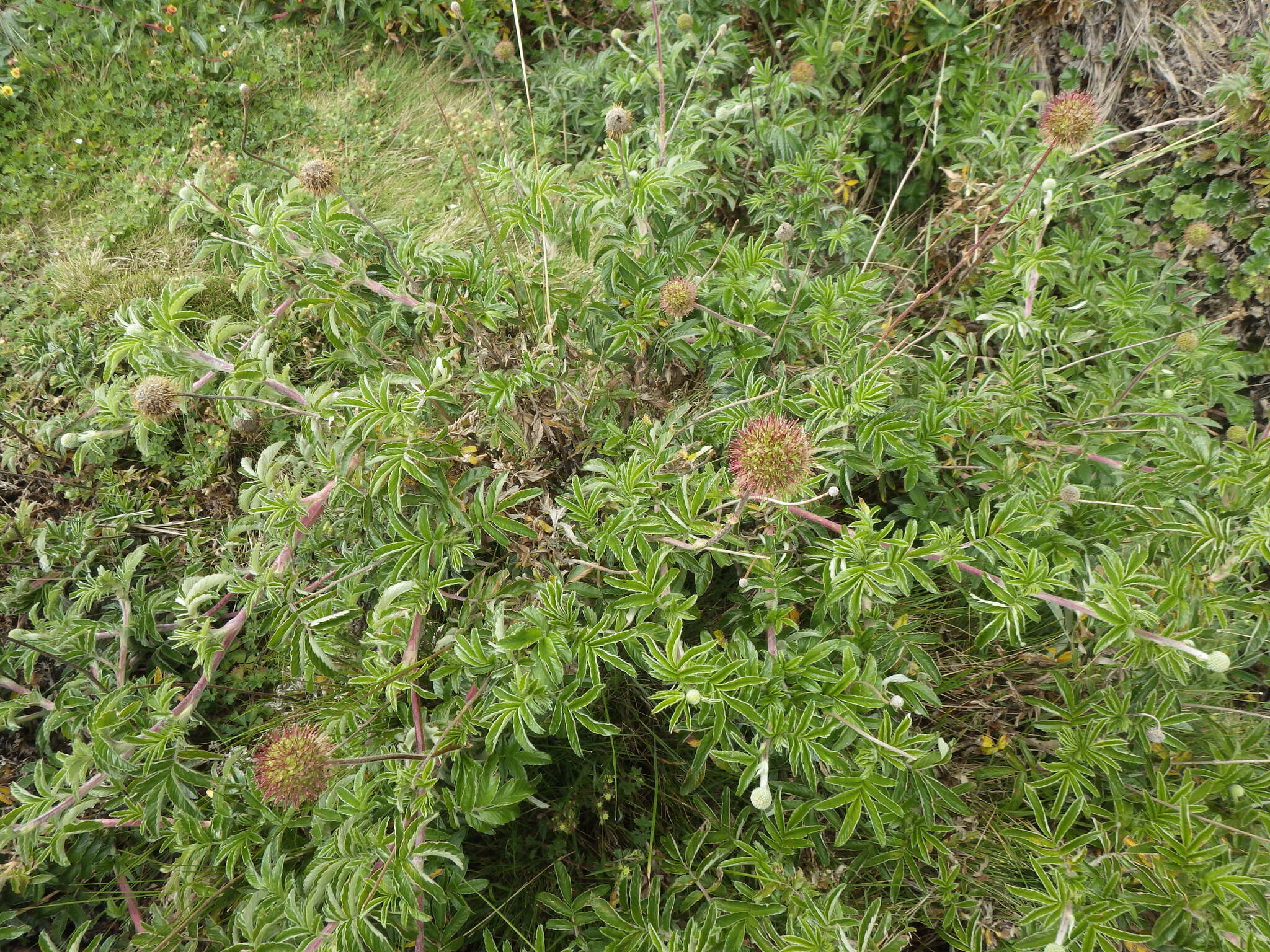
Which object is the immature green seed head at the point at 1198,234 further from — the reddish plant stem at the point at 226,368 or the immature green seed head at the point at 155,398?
the immature green seed head at the point at 155,398

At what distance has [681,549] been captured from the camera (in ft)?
7.16

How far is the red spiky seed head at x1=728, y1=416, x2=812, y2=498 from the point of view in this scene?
2100 mm

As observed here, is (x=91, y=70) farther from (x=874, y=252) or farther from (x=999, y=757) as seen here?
(x=999, y=757)

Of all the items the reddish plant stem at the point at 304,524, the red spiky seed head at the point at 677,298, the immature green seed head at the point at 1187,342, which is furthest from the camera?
the immature green seed head at the point at 1187,342

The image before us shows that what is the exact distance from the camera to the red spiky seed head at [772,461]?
2.10m

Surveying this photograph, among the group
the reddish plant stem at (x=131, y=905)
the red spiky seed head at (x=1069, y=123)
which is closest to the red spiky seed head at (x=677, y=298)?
the red spiky seed head at (x=1069, y=123)

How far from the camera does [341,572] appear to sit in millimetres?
2455

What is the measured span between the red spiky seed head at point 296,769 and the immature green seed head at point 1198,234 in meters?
3.99

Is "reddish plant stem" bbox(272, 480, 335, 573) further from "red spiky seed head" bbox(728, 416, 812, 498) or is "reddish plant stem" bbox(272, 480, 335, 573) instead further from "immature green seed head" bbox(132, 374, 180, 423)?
"red spiky seed head" bbox(728, 416, 812, 498)

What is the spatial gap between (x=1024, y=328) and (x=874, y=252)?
1191mm

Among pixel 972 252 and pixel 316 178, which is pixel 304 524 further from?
pixel 972 252

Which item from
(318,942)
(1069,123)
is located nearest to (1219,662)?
(1069,123)

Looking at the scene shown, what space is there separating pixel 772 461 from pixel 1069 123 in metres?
1.83

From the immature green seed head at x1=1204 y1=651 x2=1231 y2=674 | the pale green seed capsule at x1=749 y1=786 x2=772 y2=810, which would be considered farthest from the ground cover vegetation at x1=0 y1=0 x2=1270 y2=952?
the immature green seed head at x1=1204 y1=651 x2=1231 y2=674
